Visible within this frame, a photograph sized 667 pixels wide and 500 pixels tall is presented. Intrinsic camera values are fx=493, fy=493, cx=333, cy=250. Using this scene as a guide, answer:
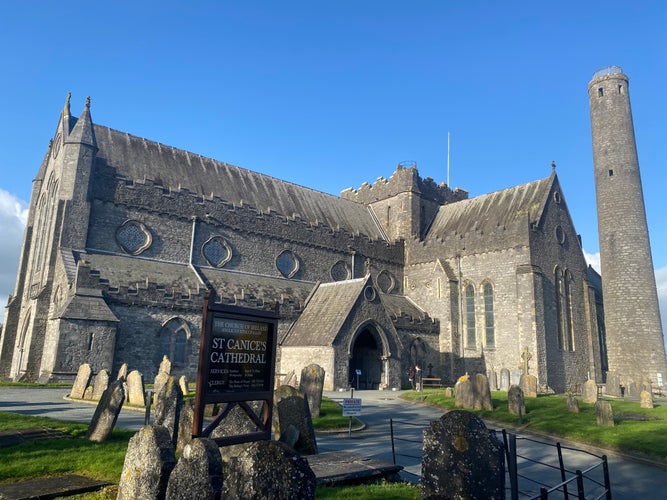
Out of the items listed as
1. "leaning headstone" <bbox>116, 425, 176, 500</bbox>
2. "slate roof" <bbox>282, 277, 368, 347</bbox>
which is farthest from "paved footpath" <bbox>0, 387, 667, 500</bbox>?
"slate roof" <bbox>282, 277, 368, 347</bbox>

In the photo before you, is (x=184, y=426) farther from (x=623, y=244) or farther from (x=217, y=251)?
(x=623, y=244)

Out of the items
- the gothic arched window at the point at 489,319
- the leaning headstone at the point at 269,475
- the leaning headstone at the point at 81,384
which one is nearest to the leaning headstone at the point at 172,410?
the leaning headstone at the point at 269,475

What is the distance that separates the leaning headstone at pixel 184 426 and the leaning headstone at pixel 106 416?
53.0 inches

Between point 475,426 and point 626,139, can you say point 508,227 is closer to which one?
point 626,139

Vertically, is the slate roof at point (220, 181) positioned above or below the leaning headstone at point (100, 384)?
above

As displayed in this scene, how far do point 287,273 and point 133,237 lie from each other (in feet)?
31.0

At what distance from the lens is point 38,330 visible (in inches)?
857

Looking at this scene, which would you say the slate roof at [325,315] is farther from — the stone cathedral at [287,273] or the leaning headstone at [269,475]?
the leaning headstone at [269,475]

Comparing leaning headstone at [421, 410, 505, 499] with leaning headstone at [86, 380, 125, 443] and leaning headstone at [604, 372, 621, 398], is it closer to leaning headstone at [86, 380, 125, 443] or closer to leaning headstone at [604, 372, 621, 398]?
leaning headstone at [86, 380, 125, 443]

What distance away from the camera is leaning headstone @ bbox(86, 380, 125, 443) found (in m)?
9.01

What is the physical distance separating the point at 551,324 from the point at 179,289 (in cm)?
2136

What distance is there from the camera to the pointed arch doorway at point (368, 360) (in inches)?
1011

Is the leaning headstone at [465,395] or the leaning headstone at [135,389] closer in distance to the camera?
the leaning headstone at [135,389]

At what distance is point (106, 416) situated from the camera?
356 inches
